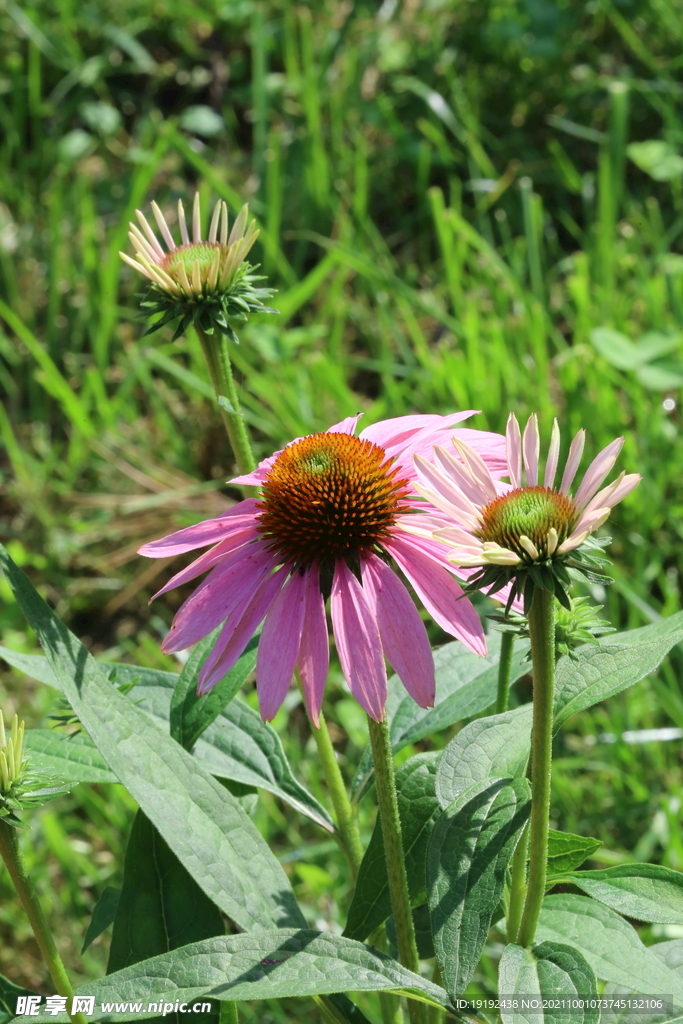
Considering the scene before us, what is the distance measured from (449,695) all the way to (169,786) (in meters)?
0.31

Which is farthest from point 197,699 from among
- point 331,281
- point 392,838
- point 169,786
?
point 331,281

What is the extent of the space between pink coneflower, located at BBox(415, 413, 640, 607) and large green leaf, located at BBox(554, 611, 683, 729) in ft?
0.45

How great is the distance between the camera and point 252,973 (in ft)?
2.12

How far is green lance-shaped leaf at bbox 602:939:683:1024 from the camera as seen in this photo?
0.71m

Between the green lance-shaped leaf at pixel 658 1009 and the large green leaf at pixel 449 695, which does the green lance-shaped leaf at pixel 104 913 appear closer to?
the large green leaf at pixel 449 695

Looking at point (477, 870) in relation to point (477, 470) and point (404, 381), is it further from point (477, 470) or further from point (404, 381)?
point (404, 381)

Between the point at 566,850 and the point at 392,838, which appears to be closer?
the point at 392,838

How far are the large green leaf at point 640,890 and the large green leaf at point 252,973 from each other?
14 cm

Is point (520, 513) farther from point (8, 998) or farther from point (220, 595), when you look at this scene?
point (8, 998)

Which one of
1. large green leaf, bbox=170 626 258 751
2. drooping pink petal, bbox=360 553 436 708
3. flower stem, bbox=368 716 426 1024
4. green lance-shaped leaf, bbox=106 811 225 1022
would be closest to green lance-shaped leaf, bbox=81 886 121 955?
green lance-shaped leaf, bbox=106 811 225 1022

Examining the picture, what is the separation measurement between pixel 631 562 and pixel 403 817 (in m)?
1.17

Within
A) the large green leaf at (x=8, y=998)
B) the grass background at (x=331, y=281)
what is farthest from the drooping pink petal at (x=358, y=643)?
the grass background at (x=331, y=281)

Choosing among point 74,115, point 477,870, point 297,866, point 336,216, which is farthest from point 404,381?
point 477,870

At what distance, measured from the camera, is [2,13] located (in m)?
2.99
